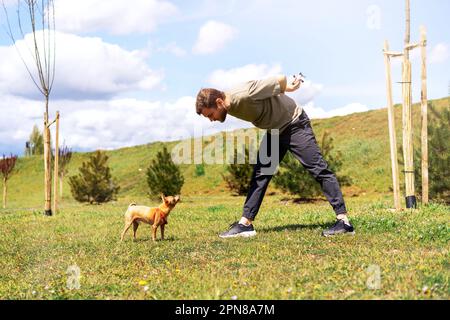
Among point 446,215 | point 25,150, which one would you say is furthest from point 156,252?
point 25,150

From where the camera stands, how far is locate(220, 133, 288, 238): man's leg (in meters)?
8.09

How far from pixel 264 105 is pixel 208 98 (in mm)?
825

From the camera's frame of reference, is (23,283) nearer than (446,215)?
Yes

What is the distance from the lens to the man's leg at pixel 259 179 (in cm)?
809

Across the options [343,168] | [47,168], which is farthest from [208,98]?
[343,168]

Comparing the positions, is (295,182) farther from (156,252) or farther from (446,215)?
(156,252)

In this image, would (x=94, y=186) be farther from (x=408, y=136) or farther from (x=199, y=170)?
(x=408, y=136)

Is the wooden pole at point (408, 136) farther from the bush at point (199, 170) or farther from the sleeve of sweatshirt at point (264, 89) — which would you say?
the bush at point (199, 170)

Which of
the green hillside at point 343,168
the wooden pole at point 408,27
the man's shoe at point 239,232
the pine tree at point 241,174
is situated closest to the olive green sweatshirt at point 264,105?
the man's shoe at point 239,232

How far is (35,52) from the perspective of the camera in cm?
1675

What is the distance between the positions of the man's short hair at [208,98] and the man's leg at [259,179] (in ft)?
3.98

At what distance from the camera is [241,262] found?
6.11m
